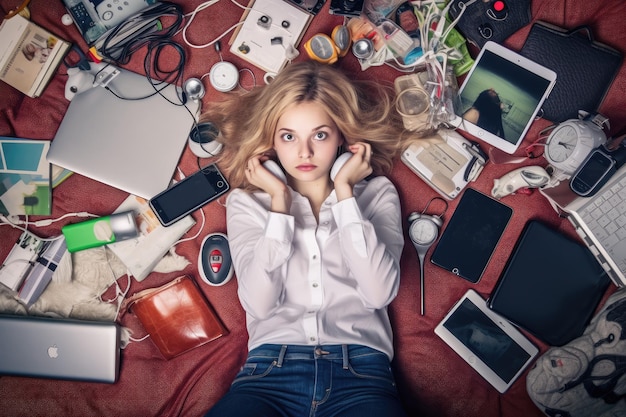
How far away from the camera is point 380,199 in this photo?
1806mm

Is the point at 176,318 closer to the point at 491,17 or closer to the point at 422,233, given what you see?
the point at 422,233

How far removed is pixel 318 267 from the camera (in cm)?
168

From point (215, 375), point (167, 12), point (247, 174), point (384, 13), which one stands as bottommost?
point (215, 375)

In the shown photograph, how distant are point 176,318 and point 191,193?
0.52 m

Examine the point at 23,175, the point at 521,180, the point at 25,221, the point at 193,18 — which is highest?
the point at 521,180

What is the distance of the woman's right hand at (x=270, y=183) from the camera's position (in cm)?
166

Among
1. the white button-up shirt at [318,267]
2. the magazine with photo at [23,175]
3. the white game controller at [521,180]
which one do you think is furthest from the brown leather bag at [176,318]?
the white game controller at [521,180]

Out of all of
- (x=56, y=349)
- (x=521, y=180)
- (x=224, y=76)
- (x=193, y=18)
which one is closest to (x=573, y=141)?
(x=521, y=180)

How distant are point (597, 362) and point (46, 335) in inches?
83.0

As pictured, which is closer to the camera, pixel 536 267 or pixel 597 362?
pixel 597 362

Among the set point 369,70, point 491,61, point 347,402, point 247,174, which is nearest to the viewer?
point 347,402

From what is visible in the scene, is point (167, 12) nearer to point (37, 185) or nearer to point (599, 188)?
point (37, 185)

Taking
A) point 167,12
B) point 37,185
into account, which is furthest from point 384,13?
point 37,185

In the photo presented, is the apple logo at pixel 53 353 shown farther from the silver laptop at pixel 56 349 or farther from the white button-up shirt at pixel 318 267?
the white button-up shirt at pixel 318 267
